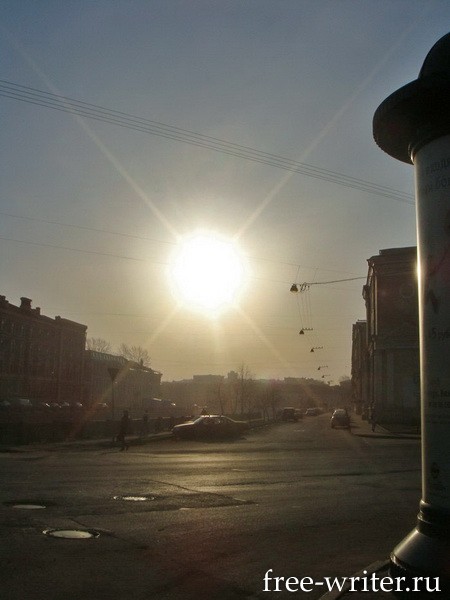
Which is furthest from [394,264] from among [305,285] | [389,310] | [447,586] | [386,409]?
[447,586]

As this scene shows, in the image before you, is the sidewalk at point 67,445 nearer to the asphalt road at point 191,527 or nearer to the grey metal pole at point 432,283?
the asphalt road at point 191,527

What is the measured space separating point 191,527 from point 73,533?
1.68 m

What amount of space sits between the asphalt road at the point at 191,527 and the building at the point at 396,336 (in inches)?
1594

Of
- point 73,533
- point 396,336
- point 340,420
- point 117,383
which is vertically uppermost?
point 396,336

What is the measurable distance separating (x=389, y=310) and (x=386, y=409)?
8966 millimetres

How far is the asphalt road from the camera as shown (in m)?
6.81

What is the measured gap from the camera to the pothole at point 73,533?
886 cm

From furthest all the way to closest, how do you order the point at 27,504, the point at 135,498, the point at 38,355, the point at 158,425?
1. the point at 38,355
2. the point at 158,425
3. the point at 135,498
4. the point at 27,504

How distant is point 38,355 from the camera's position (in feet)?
278

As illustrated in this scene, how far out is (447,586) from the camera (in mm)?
5336

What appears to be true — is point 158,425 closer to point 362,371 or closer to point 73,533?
point 73,533

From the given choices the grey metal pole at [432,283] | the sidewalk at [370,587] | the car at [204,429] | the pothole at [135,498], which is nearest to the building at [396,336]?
the car at [204,429]

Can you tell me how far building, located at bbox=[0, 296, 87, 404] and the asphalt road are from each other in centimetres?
5905

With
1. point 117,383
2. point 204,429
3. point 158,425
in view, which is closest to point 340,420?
point 158,425
